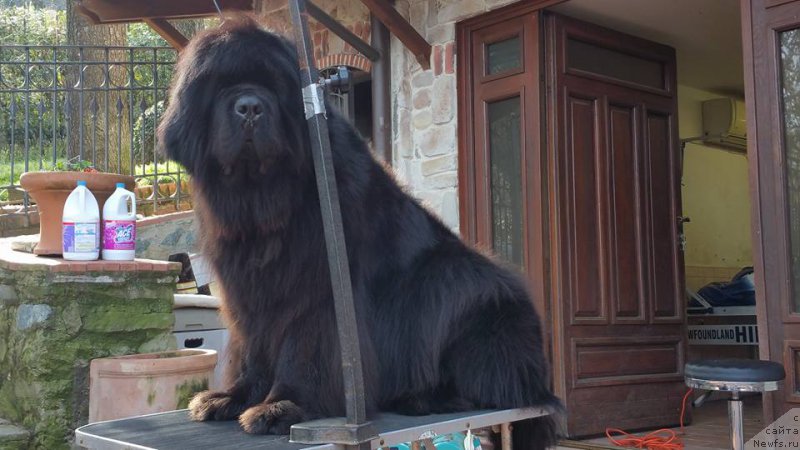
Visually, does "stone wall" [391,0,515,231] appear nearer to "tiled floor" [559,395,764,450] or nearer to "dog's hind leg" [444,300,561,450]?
"tiled floor" [559,395,764,450]

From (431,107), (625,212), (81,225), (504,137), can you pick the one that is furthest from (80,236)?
(625,212)

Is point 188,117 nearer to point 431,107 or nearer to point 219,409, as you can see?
point 219,409

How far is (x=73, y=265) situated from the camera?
139 inches

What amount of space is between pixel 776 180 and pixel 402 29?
2.43m

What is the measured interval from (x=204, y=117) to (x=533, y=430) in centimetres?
136

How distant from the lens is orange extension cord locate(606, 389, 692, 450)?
4289 millimetres

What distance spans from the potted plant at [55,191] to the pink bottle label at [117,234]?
0.12m

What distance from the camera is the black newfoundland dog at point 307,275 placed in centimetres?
200

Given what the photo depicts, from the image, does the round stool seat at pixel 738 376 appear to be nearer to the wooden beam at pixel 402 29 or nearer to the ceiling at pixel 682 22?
the ceiling at pixel 682 22

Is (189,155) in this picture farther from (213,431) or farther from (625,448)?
(625,448)

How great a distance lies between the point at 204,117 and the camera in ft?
6.58

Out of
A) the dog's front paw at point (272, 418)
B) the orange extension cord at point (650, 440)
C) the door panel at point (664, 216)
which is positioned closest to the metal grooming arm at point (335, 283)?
the dog's front paw at point (272, 418)

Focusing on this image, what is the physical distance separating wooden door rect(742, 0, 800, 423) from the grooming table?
1.62 meters

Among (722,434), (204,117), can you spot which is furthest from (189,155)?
(722,434)
